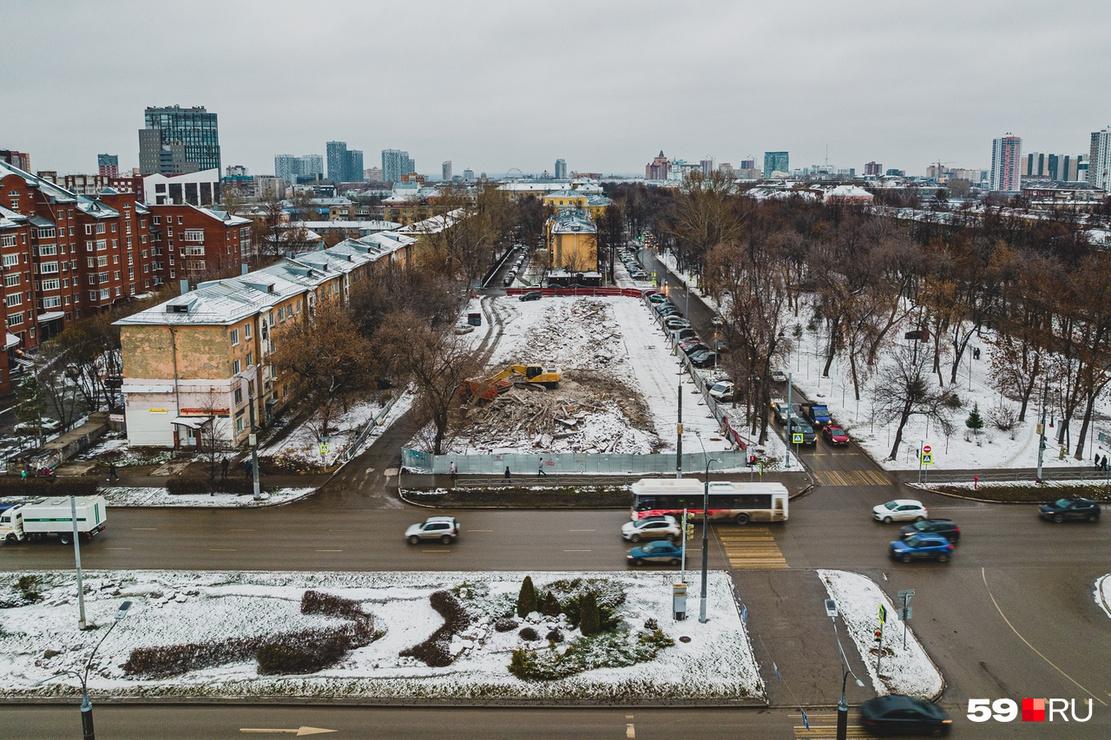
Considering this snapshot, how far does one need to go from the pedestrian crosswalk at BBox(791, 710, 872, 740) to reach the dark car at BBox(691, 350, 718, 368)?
37.8m

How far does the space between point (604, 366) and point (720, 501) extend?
26.4 meters

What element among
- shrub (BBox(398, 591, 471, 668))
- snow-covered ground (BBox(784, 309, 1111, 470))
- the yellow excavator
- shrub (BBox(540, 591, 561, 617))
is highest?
the yellow excavator

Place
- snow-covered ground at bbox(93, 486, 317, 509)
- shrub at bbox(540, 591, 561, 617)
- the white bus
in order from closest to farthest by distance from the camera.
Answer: shrub at bbox(540, 591, 561, 617)
the white bus
snow-covered ground at bbox(93, 486, 317, 509)

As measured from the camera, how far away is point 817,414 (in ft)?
150

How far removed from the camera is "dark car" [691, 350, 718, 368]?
5766 centimetres

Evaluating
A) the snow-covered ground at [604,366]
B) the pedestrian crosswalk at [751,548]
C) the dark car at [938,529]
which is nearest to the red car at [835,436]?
the snow-covered ground at [604,366]

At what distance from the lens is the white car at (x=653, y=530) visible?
3058 cm

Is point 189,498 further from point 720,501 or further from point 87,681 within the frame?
point 720,501

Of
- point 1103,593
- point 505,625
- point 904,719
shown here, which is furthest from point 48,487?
point 1103,593

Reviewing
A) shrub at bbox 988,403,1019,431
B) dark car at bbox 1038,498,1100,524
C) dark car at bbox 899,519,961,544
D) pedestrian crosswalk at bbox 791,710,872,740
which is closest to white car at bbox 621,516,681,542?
dark car at bbox 899,519,961,544

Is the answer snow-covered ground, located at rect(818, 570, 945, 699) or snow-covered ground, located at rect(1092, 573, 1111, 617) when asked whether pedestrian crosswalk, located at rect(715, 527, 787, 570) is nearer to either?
snow-covered ground, located at rect(818, 570, 945, 699)

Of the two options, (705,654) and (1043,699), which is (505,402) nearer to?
(705,654)

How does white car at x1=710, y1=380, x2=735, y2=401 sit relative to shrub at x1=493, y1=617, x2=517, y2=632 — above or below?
above

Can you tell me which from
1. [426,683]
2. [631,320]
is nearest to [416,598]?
[426,683]
